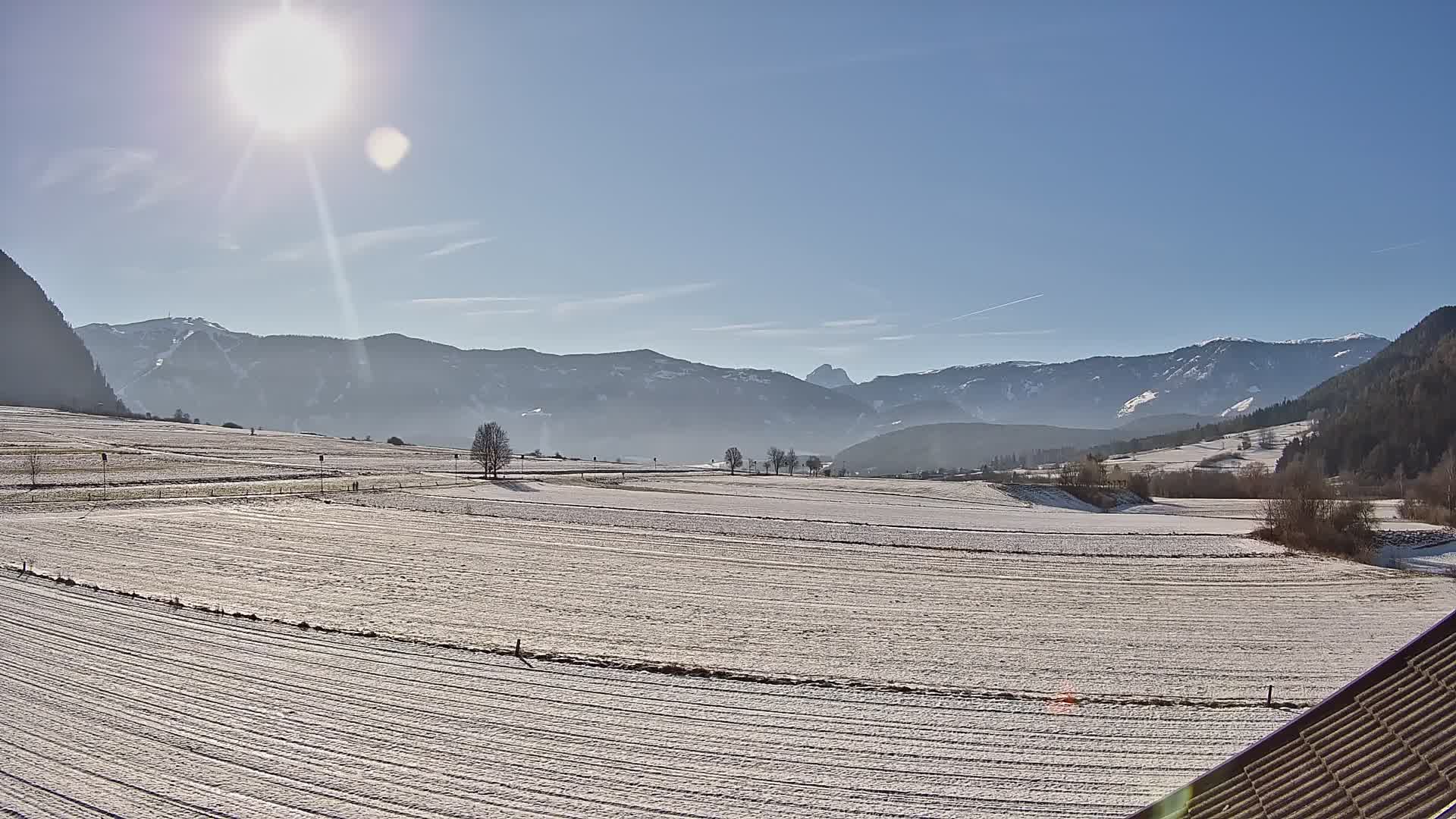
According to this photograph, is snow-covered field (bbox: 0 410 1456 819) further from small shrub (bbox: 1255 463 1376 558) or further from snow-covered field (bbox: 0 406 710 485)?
snow-covered field (bbox: 0 406 710 485)

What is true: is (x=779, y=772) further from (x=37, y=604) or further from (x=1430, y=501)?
(x=1430, y=501)

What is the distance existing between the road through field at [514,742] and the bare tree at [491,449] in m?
74.2

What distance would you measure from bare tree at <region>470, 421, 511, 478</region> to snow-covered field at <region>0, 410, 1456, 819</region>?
48.9m

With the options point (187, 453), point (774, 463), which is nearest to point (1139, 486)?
point (774, 463)

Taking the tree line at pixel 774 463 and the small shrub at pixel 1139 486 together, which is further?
the tree line at pixel 774 463

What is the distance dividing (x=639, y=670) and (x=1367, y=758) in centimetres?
1596

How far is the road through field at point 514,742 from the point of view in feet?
41.9

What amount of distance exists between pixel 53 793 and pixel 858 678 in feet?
51.6

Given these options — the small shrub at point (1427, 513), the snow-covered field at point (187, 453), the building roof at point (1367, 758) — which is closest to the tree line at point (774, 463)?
the snow-covered field at point (187, 453)

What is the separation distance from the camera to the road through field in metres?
12.8

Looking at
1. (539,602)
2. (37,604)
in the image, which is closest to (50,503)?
(37,604)

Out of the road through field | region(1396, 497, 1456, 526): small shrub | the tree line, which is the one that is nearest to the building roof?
the road through field

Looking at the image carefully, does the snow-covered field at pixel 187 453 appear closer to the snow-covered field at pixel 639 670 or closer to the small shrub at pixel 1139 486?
the snow-covered field at pixel 639 670

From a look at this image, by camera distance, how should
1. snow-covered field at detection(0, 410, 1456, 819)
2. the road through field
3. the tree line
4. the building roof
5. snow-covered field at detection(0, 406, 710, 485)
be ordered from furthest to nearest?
the tree line, snow-covered field at detection(0, 406, 710, 485), snow-covered field at detection(0, 410, 1456, 819), the road through field, the building roof
